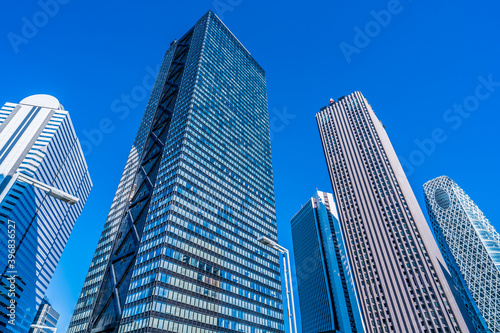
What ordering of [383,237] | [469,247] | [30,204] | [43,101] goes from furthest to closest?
[43,101] < [469,247] < [30,204] < [383,237]

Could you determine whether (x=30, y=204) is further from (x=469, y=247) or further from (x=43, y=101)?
(x=469, y=247)

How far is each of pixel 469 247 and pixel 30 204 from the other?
22723cm

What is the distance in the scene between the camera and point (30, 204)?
145000 millimetres

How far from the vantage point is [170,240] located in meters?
85.1

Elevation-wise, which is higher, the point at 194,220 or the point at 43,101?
the point at 43,101

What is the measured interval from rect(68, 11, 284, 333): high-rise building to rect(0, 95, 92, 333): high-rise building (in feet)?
155

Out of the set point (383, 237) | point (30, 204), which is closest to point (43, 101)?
point (30, 204)

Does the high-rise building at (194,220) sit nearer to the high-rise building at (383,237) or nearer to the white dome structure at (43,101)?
the high-rise building at (383,237)

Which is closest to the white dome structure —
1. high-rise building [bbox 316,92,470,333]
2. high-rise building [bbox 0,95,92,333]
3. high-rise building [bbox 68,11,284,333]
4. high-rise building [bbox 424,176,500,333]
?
high-rise building [bbox 0,95,92,333]

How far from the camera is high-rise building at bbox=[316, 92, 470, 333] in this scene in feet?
328

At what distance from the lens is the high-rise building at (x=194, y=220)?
80.7 metres

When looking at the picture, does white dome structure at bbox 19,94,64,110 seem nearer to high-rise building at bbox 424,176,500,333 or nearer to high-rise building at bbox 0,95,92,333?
high-rise building at bbox 0,95,92,333

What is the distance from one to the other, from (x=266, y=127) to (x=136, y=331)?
12060 cm

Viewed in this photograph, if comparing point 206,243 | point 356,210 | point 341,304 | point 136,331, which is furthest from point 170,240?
point 341,304
